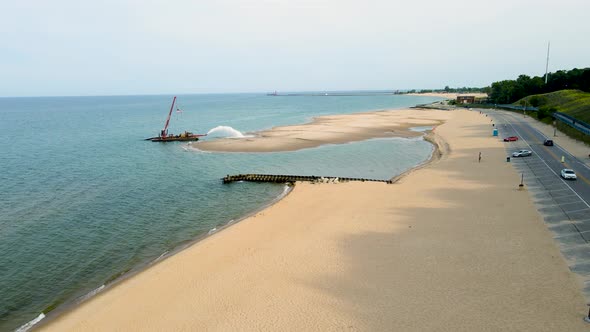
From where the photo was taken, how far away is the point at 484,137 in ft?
254

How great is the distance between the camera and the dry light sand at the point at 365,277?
19266 millimetres

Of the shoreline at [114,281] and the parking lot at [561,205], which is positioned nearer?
the shoreline at [114,281]

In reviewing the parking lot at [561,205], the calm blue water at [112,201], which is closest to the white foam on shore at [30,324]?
the calm blue water at [112,201]

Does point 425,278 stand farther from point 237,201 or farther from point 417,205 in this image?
point 237,201

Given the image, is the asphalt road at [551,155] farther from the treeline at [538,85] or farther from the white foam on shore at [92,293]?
the treeline at [538,85]

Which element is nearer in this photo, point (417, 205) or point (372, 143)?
point (417, 205)

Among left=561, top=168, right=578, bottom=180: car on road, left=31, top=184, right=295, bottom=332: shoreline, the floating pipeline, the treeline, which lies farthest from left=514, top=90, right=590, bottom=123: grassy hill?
left=31, top=184, right=295, bottom=332: shoreline

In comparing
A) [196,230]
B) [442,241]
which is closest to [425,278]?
[442,241]

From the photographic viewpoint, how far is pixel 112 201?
4362 cm

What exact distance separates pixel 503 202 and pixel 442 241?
11.7 m

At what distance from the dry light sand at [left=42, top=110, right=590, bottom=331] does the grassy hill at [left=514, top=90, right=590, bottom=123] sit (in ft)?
196

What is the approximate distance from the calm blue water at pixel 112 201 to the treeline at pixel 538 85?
90038mm

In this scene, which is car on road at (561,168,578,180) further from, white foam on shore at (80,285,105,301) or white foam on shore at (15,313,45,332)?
white foam on shore at (15,313,45,332)

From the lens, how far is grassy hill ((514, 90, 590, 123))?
264ft
